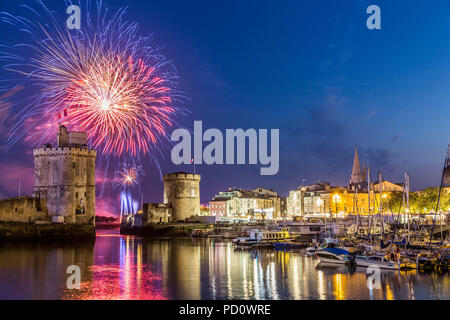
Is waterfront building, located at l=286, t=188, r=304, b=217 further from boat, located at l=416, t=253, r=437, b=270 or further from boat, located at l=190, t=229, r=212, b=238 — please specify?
boat, located at l=416, t=253, r=437, b=270

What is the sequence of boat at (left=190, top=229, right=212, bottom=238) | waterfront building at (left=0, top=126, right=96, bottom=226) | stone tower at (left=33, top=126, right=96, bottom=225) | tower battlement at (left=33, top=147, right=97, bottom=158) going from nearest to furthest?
1. waterfront building at (left=0, top=126, right=96, bottom=226)
2. stone tower at (left=33, top=126, right=96, bottom=225)
3. tower battlement at (left=33, top=147, right=97, bottom=158)
4. boat at (left=190, top=229, right=212, bottom=238)

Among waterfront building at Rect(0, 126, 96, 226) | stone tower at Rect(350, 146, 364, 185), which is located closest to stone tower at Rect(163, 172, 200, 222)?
waterfront building at Rect(0, 126, 96, 226)

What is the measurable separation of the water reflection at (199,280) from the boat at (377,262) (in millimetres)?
698

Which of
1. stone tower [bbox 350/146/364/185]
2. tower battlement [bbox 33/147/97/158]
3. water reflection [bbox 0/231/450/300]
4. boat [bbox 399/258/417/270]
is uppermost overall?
stone tower [bbox 350/146/364/185]

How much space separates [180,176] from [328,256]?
54813 mm

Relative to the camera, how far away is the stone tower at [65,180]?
56469 millimetres

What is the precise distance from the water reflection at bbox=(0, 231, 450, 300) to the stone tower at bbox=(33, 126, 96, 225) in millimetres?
17763

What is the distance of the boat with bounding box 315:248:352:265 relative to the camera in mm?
33922

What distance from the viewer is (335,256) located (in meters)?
34.7

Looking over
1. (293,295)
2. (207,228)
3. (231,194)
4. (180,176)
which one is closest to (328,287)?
(293,295)

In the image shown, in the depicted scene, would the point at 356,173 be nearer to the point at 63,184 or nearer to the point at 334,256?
the point at 63,184

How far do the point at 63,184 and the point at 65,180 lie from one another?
0.55m

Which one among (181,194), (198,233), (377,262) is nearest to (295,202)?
(181,194)
